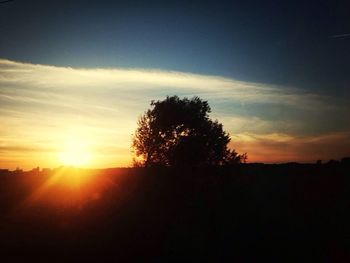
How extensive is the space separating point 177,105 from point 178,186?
1330 centimetres

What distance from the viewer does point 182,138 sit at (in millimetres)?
46188

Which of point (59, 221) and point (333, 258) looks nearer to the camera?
point (333, 258)

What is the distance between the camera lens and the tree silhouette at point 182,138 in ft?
148

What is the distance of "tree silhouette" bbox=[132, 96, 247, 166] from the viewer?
148 ft

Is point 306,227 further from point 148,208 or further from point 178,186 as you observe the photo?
point 178,186

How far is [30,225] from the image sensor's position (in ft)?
82.9

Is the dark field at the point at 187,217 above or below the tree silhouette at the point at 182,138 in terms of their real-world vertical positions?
below

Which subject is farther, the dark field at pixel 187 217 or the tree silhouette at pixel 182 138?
the tree silhouette at pixel 182 138

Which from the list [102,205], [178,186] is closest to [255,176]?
[178,186]

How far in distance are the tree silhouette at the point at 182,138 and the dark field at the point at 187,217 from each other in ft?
8.40

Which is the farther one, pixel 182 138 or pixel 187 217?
pixel 182 138

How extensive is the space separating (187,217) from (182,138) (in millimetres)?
19464

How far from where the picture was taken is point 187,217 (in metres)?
27.7

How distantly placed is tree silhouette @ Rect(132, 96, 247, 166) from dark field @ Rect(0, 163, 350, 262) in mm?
2561
